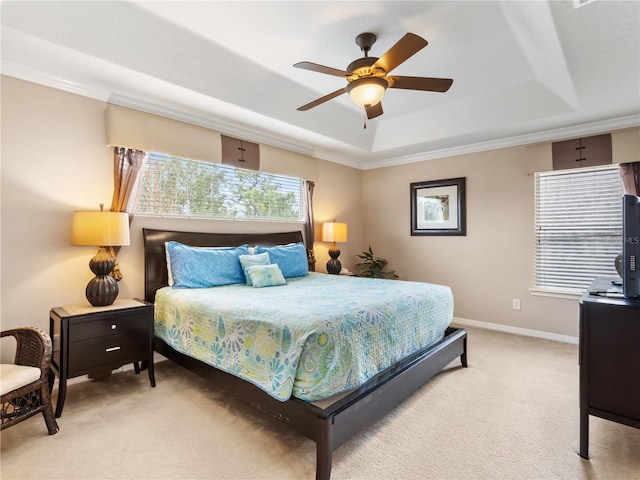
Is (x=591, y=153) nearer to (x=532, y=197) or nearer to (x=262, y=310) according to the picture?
(x=532, y=197)

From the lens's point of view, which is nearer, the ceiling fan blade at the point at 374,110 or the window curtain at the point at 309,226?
the ceiling fan blade at the point at 374,110

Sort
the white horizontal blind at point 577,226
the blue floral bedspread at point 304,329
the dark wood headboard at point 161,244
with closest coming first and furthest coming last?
the blue floral bedspread at point 304,329
the dark wood headboard at point 161,244
the white horizontal blind at point 577,226

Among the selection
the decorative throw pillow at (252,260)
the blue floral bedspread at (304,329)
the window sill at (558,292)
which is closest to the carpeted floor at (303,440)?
the blue floral bedspread at (304,329)

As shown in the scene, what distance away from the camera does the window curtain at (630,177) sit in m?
3.50

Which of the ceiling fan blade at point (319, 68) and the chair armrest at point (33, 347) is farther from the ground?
the ceiling fan blade at point (319, 68)

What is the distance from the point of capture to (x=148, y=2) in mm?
2221

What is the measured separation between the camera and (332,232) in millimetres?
Answer: 4836

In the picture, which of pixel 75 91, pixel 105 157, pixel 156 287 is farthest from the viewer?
pixel 156 287

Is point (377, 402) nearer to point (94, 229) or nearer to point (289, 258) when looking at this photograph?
point (289, 258)

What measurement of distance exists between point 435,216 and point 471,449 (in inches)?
140

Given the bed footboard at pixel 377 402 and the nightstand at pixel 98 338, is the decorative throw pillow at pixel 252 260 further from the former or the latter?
→ the bed footboard at pixel 377 402

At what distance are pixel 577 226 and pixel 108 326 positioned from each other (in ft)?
16.2

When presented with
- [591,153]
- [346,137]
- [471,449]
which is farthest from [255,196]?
[591,153]

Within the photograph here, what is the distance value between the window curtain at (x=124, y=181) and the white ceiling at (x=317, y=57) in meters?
0.47
